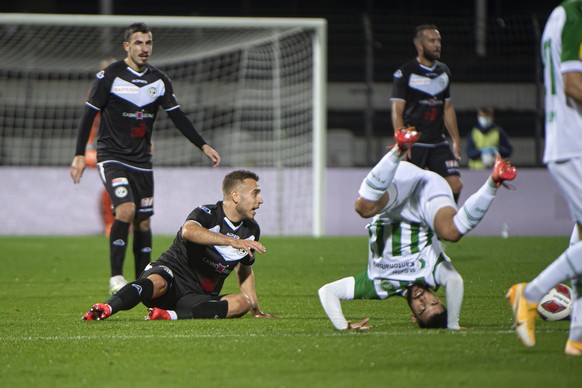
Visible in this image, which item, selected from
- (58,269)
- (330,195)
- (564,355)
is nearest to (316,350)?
(564,355)

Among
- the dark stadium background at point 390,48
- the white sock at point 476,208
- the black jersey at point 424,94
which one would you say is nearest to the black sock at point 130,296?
the white sock at point 476,208

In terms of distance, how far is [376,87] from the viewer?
68.5 feet

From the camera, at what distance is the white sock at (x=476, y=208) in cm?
566

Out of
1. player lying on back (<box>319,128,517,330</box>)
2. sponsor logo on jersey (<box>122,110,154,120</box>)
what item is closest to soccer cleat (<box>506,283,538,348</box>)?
player lying on back (<box>319,128,517,330</box>)

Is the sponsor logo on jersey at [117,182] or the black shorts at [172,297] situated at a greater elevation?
the sponsor logo on jersey at [117,182]

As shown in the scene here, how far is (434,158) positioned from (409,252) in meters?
4.64

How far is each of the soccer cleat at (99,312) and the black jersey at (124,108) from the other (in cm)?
247

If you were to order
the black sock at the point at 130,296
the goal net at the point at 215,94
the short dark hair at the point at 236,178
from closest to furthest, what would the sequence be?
the black sock at the point at 130,296 → the short dark hair at the point at 236,178 → the goal net at the point at 215,94

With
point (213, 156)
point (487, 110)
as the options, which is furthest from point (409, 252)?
point (487, 110)

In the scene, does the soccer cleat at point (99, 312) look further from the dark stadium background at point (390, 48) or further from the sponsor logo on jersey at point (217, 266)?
the dark stadium background at point (390, 48)

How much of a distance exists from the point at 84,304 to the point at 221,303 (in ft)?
5.83

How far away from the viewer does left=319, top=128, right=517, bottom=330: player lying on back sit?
6031 millimetres

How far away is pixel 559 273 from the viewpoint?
5.14m

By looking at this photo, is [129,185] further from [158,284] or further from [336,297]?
[336,297]
